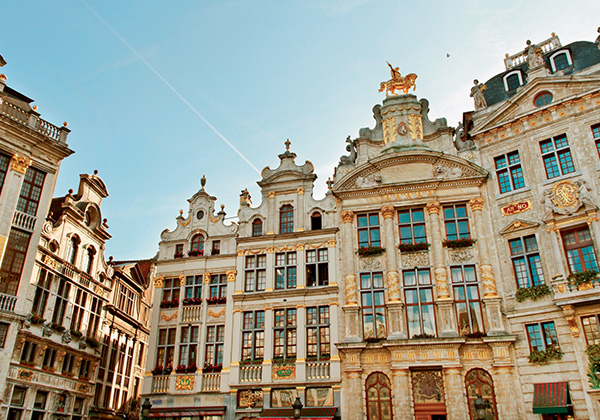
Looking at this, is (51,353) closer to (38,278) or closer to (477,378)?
(38,278)

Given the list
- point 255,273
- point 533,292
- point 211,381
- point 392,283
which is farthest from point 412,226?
point 211,381

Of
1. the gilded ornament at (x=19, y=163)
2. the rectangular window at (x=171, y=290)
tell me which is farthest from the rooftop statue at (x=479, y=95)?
the gilded ornament at (x=19, y=163)

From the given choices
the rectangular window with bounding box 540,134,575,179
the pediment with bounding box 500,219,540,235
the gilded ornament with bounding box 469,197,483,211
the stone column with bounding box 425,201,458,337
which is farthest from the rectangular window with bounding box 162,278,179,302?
the rectangular window with bounding box 540,134,575,179

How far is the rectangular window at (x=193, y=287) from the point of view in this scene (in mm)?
27984

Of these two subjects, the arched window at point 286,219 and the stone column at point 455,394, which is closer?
the stone column at point 455,394

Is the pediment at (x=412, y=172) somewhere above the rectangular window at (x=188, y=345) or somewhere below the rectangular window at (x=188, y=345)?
above

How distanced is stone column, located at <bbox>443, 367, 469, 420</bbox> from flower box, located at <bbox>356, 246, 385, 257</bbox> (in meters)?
6.44

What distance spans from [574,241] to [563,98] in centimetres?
713

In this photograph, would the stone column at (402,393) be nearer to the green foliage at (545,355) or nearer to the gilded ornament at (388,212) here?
the green foliage at (545,355)

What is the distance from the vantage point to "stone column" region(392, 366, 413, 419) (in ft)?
75.5

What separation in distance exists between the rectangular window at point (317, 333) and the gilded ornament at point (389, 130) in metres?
10.0

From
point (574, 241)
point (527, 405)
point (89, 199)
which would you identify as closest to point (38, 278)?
point (89, 199)

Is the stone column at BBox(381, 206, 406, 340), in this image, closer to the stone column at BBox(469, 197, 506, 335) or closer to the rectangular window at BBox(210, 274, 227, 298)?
the stone column at BBox(469, 197, 506, 335)

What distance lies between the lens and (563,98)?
2541 centimetres
